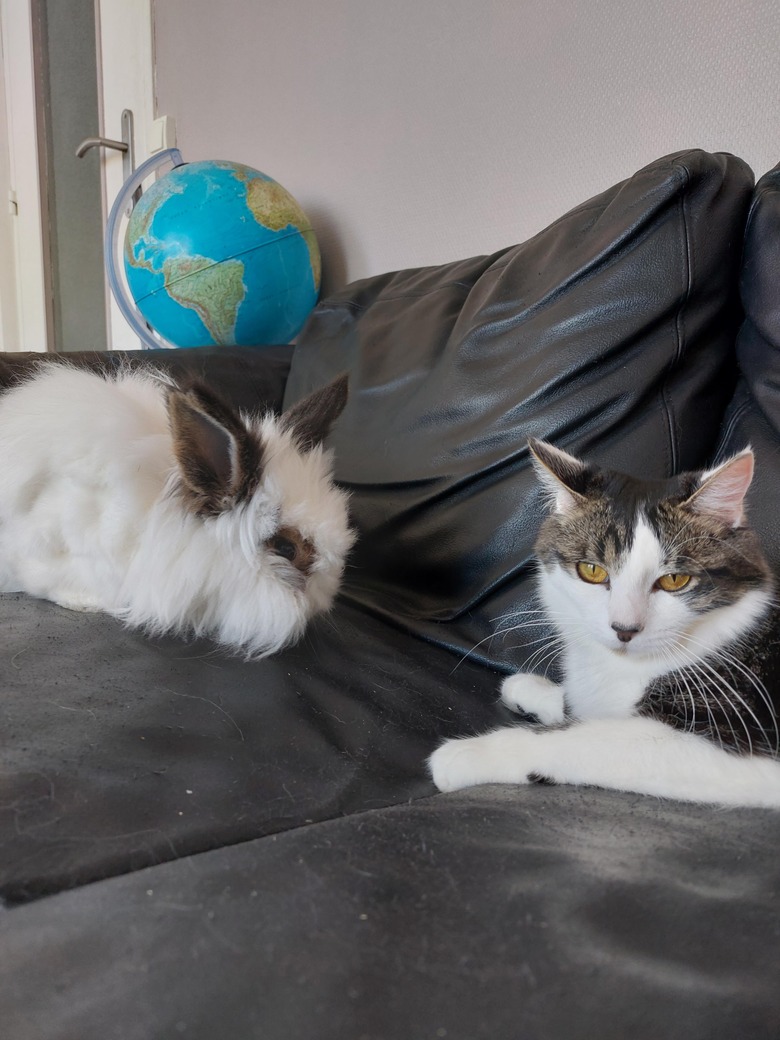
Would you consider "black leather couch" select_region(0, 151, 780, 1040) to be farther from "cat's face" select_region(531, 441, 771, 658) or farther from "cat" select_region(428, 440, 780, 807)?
"cat's face" select_region(531, 441, 771, 658)

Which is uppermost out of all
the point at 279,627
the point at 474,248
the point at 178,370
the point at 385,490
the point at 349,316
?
the point at 474,248

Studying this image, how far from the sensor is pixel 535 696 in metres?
1.12

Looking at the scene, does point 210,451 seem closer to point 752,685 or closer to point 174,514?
point 174,514

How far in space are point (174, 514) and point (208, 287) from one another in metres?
1.21

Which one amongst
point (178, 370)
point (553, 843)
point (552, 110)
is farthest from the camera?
point (178, 370)

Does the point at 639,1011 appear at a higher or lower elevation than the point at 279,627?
higher

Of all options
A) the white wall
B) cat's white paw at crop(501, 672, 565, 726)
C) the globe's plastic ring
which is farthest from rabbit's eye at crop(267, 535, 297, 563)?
the globe's plastic ring

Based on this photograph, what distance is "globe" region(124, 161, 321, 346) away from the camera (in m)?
2.20

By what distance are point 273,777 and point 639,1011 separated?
0.47 m

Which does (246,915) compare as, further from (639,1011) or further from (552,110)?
(552,110)

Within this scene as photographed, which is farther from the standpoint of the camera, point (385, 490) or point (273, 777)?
point (385, 490)

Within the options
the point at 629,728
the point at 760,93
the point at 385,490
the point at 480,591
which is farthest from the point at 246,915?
the point at 760,93

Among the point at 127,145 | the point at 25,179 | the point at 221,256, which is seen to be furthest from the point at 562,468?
the point at 25,179

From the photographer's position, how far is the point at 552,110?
174 cm
